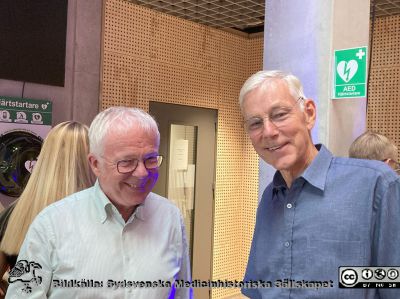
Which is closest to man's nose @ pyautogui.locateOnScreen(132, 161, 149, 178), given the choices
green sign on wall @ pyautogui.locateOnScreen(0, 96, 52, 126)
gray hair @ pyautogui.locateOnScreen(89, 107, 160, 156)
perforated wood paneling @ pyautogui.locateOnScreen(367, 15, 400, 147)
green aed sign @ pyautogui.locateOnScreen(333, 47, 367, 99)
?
gray hair @ pyautogui.locateOnScreen(89, 107, 160, 156)

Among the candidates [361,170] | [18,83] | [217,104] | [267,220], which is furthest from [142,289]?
[217,104]

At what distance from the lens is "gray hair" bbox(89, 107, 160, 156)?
1556 mm

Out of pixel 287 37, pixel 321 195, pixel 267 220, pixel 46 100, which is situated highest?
pixel 287 37

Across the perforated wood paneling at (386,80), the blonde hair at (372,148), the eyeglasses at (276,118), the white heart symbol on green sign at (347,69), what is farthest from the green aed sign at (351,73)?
the perforated wood paneling at (386,80)

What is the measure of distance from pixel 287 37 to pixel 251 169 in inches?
129

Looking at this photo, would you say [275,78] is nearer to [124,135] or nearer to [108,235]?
[124,135]

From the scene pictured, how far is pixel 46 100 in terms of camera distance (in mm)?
3795

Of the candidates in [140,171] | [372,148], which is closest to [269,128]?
[140,171]

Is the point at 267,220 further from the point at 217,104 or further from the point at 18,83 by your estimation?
the point at 217,104

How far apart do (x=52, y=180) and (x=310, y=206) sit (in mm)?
1224

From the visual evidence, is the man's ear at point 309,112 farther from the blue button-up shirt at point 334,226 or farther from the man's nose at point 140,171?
the man's nose at point 140,171

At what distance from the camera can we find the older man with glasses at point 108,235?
1.52 m

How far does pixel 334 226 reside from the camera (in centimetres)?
142

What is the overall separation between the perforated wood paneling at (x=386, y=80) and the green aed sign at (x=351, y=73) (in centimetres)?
221
